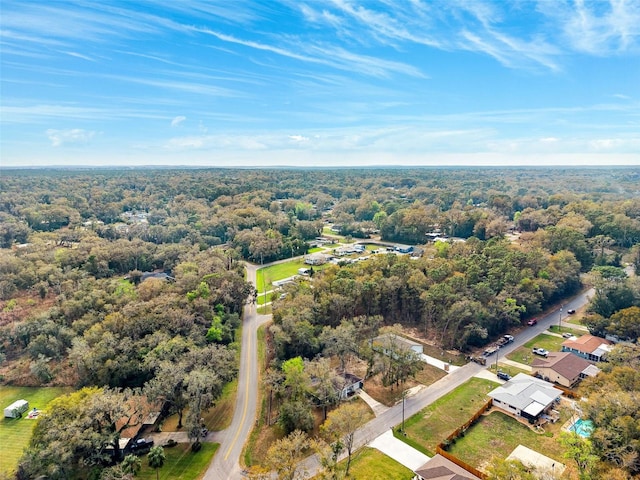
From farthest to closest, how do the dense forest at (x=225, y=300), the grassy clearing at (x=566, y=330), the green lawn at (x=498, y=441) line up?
1. the grassy clearing at (x=566, y=330)
2. the dense forest at (x=225, y=300)
3. the green lawn at (x=498, y=441)

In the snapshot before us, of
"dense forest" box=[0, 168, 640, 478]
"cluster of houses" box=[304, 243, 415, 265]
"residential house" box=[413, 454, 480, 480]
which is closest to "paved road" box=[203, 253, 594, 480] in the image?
"dense forest" box=[0, 168, 640, 478]

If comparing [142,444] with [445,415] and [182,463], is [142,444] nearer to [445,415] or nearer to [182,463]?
[182,463]

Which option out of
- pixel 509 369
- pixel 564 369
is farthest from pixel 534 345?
pixel 509 369

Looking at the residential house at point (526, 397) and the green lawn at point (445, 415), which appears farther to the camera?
the residential house at point (526, 397)

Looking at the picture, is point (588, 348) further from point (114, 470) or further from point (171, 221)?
point (171, 221)

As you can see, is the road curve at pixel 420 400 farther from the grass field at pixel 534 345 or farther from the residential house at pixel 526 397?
the residential house at pixel 526 397

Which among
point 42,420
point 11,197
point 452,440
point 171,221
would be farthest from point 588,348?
point 11,197

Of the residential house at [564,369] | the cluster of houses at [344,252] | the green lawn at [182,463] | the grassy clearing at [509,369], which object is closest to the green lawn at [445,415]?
the grassy clearing at [509,369]

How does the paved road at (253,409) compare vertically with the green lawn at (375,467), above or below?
below
